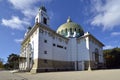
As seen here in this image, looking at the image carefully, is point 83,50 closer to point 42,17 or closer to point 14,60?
point 42,17

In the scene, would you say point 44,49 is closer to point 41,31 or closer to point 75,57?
point 41,31

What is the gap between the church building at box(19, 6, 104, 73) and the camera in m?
30.0

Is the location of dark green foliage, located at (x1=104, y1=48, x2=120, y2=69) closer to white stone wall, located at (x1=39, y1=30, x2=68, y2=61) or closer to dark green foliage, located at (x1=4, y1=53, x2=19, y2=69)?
white stone wall, located at (x1=39, y1=30, x2=68, y2=61)

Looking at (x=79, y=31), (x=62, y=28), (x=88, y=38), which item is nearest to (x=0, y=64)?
(x=62, y=28)

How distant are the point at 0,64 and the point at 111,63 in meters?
65.4

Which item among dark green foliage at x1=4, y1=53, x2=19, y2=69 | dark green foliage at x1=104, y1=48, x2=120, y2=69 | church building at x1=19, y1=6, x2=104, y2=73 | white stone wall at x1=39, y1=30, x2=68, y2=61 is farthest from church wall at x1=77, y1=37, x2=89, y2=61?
dark green foliage at x1=104, y1=48, x2=120, y2=69

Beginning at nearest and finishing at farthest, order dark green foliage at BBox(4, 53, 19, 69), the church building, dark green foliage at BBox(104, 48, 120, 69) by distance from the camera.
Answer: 1. the church building
2. dark green foliage at BBox(4, 53, 19, 69)
3. dark green foliage at BBox(104, 48, 120, 69)

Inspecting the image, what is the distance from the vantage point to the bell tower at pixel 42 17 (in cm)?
3472

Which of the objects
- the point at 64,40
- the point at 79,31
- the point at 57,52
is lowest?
→ the point at 57,52

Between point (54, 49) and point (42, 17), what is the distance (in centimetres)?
967

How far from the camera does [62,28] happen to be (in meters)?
47.2

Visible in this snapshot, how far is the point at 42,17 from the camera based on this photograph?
A: 35.2 metres

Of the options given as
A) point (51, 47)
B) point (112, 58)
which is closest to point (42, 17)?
point (51, 47)

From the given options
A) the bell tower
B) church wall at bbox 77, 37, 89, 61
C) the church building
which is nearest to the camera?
the church building
